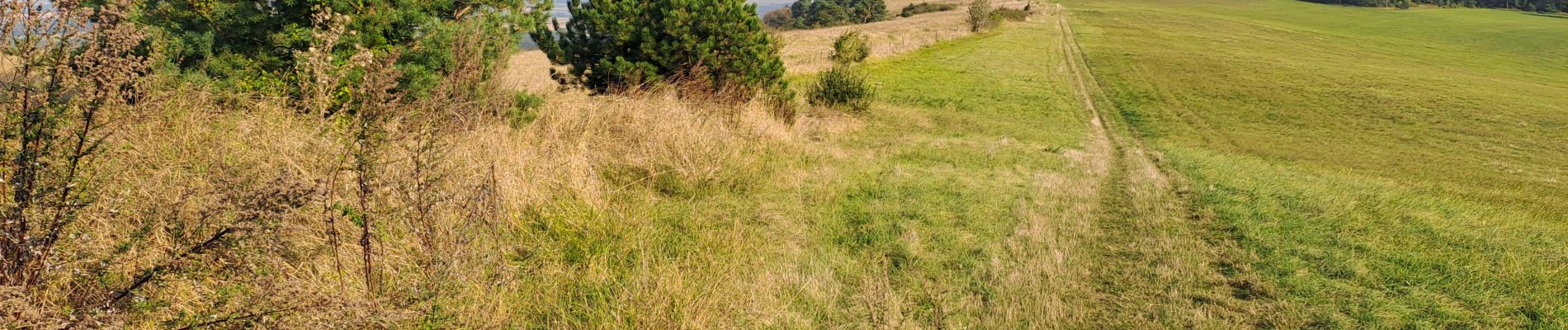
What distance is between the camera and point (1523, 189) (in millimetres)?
9445

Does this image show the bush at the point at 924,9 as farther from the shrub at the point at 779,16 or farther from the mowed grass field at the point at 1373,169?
the mowed grass field at the point at 1373,169

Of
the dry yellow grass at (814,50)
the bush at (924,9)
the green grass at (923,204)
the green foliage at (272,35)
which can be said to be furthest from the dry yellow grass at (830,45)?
the bush at (924,9)

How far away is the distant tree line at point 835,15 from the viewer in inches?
3290

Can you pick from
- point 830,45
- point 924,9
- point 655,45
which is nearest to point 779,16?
point 924,9

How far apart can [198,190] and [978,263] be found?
489cm

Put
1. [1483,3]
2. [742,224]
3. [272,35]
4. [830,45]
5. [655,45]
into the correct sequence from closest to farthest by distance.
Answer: [742,224] < [272,35] < [655,45] < [830,45] < [1483,3]

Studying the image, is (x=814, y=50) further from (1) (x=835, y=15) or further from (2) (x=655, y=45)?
(1) (x=835, y=15)

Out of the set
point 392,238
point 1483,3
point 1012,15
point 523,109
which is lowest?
point 392,238

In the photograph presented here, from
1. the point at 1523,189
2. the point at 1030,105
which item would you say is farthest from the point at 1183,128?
the point at 1523,189

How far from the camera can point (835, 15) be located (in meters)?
89.6

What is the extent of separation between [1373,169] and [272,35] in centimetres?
1433

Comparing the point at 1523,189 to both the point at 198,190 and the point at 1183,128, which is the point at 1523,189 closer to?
the point at 1183,128

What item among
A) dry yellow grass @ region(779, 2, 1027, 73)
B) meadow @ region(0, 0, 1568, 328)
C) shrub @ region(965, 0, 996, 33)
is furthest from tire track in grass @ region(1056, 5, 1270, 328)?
shrub @ region(965, 0, 996, 33)

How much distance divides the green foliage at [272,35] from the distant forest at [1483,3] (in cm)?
9635
